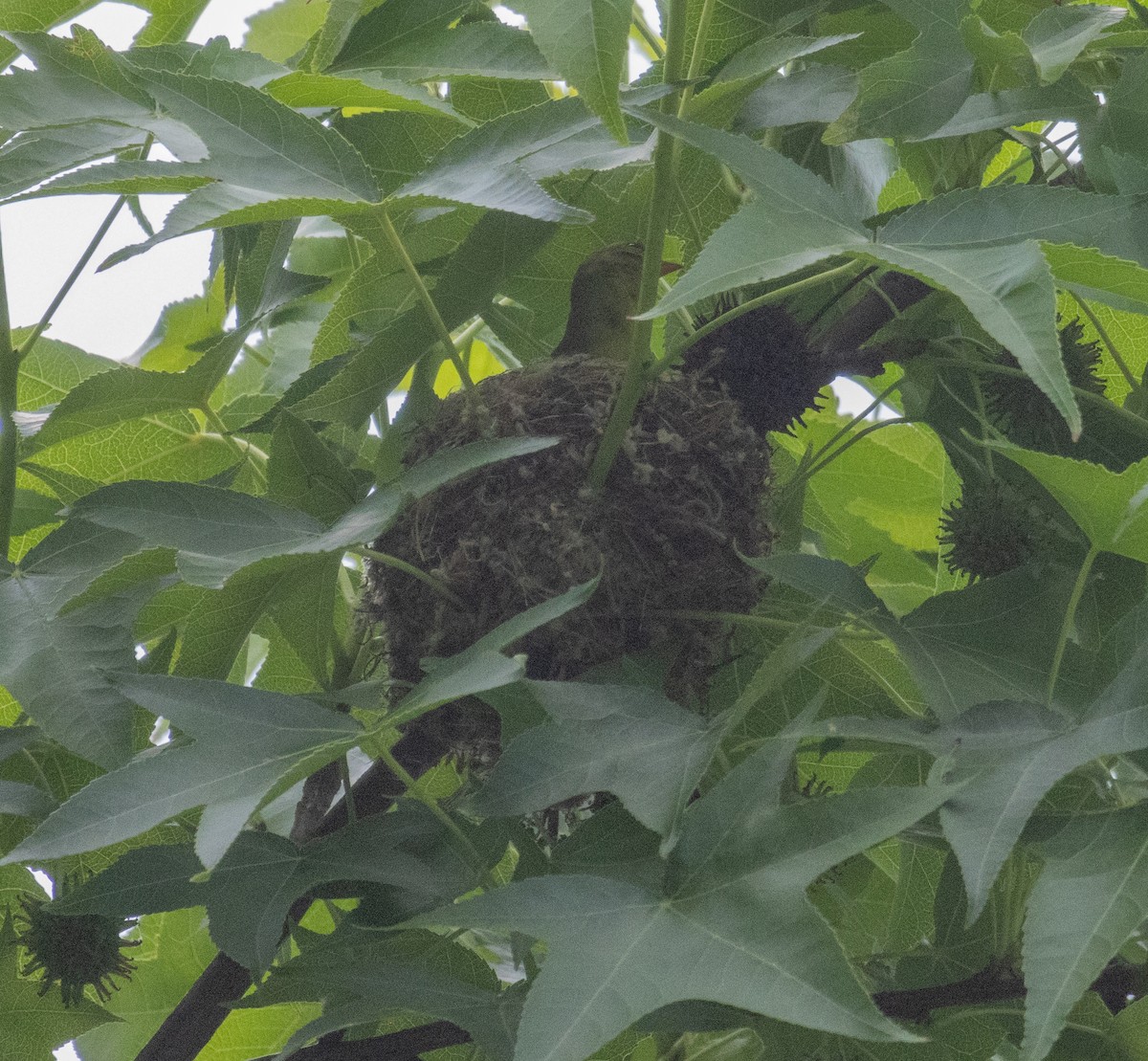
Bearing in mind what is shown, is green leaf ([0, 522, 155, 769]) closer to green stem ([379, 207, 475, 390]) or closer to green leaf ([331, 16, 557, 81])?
green stem ([379, 207, 475, 390])

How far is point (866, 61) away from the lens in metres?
1.15

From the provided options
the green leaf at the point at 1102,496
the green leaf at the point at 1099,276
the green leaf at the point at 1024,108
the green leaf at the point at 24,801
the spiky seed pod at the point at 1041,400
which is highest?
the green leaf at the point at 1024,108

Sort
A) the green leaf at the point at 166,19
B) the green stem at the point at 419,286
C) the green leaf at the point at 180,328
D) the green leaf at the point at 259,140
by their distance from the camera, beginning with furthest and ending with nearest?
the green leaf at the point at 180,328 < the green leaf at the point at 166,19 < the green stem at the point at 419,286 < the green leaf at the point at 259,140

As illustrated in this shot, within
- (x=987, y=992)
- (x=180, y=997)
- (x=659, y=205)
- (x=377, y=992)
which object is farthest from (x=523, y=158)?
(x=180, y=997)

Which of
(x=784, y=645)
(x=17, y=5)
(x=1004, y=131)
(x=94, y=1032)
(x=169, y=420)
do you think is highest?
(x=17, y=5)

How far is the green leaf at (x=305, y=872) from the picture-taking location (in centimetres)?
93

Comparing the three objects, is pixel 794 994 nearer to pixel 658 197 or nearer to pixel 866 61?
pixel 658 197

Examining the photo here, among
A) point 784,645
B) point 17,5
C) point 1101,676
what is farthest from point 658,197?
point 17,5

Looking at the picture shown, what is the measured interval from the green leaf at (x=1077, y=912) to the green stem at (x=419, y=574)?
48 cm

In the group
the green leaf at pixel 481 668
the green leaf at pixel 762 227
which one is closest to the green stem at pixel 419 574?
the green leaf at pixel 481 668

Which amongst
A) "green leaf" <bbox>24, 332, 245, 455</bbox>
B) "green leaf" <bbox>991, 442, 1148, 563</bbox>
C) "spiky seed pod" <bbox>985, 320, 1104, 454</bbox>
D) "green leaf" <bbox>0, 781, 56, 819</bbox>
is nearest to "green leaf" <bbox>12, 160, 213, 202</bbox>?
"green leaf" <bbox>24, 332, 245, 455</bbox>

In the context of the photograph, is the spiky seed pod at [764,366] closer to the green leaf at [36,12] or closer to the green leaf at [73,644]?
the green leaf at [73,644]

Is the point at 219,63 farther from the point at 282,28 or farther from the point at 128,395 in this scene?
the point at 282,28

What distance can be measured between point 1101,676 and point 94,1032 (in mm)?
1022
